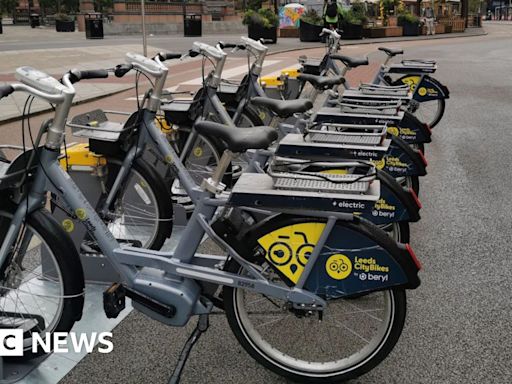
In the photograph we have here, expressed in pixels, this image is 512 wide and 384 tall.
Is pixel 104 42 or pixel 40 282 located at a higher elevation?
pixel 104 42

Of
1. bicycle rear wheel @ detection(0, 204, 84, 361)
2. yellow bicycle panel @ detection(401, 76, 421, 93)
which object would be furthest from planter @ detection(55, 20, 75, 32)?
bicycle rear wheel @ detection(0, 204, 84, 361)

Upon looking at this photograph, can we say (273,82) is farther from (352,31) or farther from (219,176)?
(352,31)

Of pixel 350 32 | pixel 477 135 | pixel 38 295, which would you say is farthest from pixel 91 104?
pixel 350 32

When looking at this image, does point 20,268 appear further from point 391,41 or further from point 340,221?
point 391,41

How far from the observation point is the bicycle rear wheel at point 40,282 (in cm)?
291

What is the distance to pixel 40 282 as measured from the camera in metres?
3.38

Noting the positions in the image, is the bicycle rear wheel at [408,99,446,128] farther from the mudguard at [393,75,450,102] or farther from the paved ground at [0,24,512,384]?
the paved ground at [0,24,512,384]

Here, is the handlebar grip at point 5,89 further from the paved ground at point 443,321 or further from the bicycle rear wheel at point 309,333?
the paved ground at point 443,321

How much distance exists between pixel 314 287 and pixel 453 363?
3.25 feet

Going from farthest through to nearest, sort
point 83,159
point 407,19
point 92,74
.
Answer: point 407,19 → point 83,159 → point 92,74

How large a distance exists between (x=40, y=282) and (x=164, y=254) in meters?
0.82

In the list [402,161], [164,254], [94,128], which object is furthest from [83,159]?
[402,161]

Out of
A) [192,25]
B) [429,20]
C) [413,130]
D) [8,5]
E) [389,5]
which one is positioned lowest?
[413,130]

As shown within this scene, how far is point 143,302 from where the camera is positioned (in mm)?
3047
